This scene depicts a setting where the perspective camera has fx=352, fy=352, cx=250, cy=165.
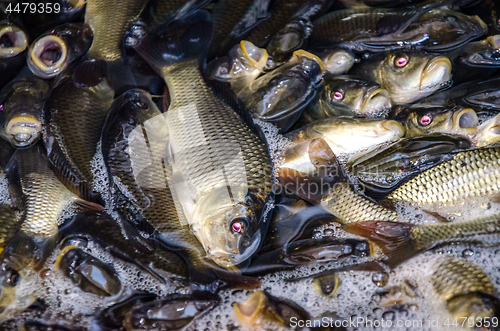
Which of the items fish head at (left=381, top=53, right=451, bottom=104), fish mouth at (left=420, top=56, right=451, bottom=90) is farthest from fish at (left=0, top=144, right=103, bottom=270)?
fish mouth at (left=420, top=56, right=451, bottom=90)

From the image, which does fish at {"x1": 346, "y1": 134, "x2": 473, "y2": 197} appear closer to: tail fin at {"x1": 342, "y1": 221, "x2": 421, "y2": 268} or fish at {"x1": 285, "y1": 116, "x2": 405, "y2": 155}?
fish at {"x1": 285, "y1": 116, "x2": 405, "y2": 155}

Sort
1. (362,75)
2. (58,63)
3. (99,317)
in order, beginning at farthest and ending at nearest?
1. (362,75)
2. (58,63)
3. (99,317)

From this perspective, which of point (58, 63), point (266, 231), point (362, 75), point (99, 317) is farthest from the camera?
point (362, 75)

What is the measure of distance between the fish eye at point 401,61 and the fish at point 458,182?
2.39ft

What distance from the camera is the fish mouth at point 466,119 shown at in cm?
227

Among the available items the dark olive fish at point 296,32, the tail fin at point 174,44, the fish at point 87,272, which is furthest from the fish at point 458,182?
the fish at point 87,272

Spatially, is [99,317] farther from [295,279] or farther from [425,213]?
[425,213]

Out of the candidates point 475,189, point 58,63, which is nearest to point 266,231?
point 475,189

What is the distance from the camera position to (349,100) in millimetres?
2434

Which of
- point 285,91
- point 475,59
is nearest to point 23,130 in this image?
point 285,91

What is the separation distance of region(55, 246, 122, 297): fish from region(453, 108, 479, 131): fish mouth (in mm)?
2327

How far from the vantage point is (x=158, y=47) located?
2395mm

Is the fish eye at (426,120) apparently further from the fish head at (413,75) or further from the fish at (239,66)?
the fish at (239,66)

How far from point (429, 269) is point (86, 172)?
2170 mm
